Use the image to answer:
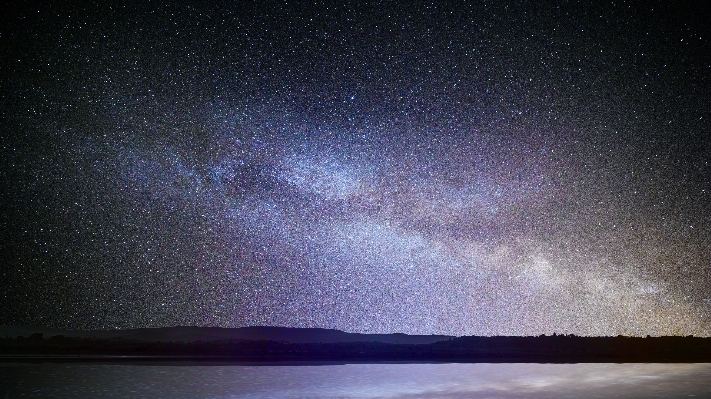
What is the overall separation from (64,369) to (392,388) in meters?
16.9

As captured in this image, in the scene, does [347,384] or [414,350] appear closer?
[347,384]

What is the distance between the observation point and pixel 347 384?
63.2 ft

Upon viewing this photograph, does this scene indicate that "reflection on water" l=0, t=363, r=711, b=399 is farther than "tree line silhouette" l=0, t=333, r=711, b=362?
No

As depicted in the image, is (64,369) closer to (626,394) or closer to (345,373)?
(345,373)

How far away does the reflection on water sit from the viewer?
16.5 meters

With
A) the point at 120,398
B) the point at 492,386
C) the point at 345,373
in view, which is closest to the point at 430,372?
the point at 345,373

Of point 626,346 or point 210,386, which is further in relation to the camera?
point 626,346

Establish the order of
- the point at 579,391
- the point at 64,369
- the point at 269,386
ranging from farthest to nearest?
the point at 64,369 → the point at 269,386 → the point at 579,391

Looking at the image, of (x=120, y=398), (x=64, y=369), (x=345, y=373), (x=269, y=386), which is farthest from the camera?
(x=64, y=369)

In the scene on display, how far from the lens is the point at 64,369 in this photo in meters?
26.3

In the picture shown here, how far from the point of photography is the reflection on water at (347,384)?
16453 millimetres

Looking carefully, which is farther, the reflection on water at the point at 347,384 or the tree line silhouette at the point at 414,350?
the tree line silhouette at the point at 414,350

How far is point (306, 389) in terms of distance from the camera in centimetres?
1762

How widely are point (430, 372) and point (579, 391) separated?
8491 millimetres
